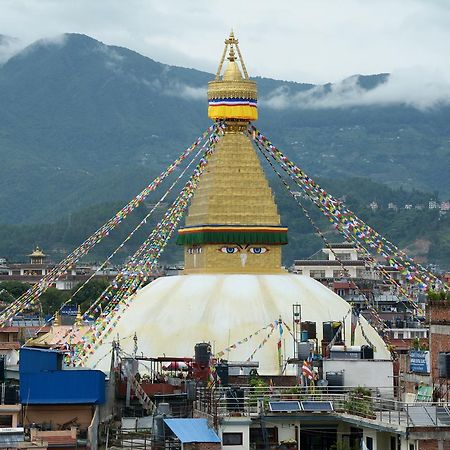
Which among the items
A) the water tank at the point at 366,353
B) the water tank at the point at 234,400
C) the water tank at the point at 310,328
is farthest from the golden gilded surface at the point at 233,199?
the water tank at the point at 234,400

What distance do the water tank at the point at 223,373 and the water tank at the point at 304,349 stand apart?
246 cm

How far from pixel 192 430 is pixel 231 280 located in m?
22.7

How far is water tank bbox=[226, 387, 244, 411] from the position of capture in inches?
1695

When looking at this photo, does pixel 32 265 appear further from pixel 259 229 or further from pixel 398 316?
pixel 259 229

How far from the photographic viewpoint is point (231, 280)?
63.3 meters

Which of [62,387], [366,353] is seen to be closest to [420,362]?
[366,353]

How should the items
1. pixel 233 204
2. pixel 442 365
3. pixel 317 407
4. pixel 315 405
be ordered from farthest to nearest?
pixel 233 204
pixel 315 405
pixel 317 407
pixel 442 365

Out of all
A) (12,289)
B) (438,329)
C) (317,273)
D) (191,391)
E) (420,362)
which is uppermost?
(438,329)

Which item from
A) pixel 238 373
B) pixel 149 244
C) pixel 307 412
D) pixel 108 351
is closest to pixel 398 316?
pixel 149 244

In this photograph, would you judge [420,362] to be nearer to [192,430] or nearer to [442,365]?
[442,365]

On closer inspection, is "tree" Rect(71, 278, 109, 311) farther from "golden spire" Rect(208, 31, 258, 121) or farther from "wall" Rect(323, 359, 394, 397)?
"wall" Rect(323, 359, 394, 397)

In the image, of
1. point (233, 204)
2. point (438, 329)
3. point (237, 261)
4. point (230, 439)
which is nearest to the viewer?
point (230, 439)

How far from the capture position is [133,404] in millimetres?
50219

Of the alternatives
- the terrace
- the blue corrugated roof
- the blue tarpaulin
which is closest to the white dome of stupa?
the blue tarpaulin
